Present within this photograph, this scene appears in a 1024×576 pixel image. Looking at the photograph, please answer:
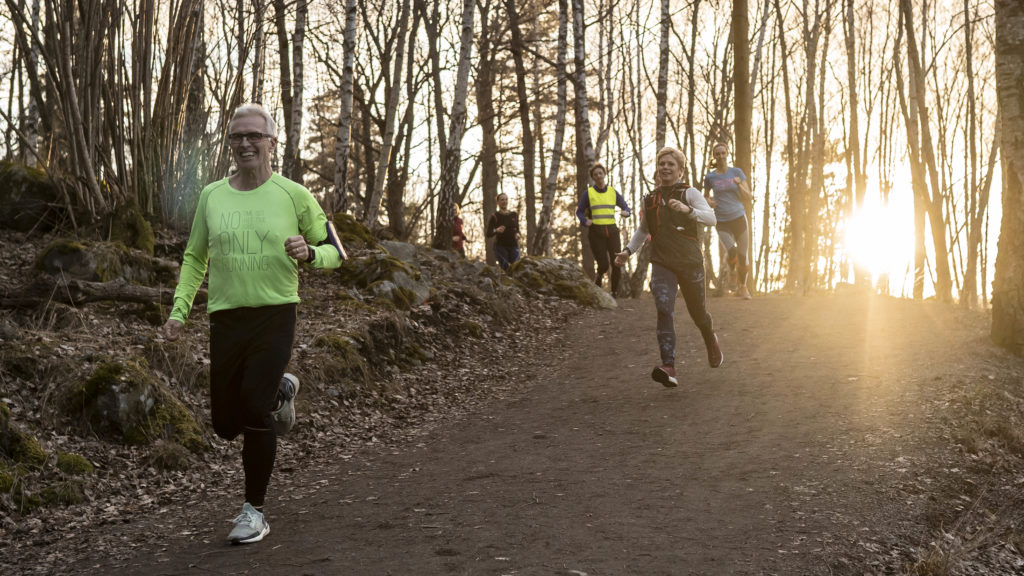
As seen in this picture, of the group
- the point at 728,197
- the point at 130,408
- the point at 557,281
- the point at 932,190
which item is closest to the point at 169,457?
the point at 130,408

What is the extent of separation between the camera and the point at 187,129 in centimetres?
1151

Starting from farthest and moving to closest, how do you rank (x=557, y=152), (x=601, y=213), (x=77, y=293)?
(x=557, y=152)
(x=601, y=213)
(x=77, y=293)

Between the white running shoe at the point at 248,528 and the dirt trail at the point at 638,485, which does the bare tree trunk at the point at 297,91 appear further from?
the white running shoe at the point at 248,528

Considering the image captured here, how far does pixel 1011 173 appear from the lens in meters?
9.72

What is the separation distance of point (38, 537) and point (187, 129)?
25.0 feet

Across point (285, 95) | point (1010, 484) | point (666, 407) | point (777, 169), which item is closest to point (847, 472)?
point (1010, 484)

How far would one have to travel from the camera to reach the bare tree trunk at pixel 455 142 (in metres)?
15.3

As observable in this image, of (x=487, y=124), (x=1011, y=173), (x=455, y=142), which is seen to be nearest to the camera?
(x=1011, y=173)

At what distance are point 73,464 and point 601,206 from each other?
10.4m

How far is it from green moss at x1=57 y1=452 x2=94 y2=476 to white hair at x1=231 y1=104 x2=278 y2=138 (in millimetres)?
2825

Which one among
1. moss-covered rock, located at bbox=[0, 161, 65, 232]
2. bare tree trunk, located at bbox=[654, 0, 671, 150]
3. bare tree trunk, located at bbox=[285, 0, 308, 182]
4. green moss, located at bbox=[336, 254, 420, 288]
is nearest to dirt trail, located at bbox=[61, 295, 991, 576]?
green moss, located at bbox=[336, 254, 420, 288]

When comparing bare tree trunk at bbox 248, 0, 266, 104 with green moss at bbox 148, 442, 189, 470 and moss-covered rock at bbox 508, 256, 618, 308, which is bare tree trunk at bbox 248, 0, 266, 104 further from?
green moss at bbox 148, 442, 189, 470

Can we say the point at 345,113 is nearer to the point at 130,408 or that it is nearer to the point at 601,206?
the point at 601,206

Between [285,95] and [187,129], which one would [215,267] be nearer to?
[187,129]
